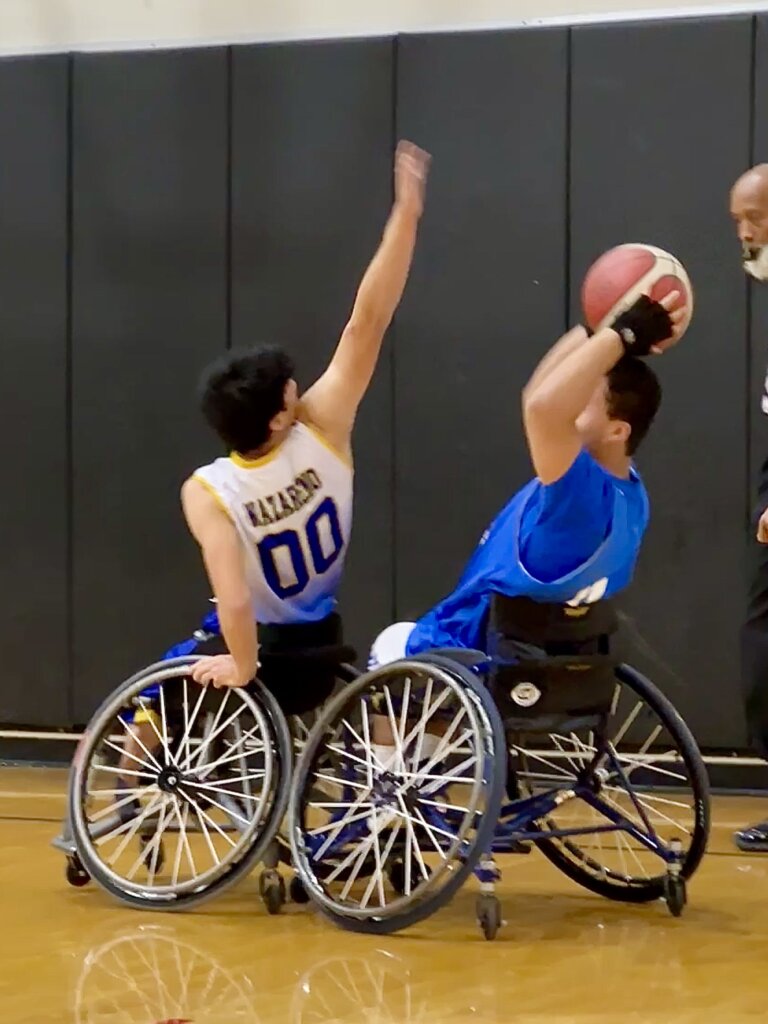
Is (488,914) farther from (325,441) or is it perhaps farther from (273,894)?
(325,441)

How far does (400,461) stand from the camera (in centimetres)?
467

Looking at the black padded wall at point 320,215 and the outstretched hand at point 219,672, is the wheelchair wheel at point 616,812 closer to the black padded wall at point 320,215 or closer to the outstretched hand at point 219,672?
the outstretched hand at point 219,672

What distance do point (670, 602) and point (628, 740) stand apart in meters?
0.41

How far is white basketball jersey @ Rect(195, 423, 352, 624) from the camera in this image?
9.52 ft

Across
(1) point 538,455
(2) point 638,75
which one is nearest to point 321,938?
(1) point 538,455

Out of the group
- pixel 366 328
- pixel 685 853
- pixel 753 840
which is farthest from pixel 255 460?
pixel 753 840

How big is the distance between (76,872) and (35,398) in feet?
7.22

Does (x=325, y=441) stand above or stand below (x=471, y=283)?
below

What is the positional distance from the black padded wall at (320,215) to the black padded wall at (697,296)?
67 cm

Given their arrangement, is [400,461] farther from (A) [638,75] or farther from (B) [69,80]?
(B) [69,80]

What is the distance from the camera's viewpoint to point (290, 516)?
2918 millimetres

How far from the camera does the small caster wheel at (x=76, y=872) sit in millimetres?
3059

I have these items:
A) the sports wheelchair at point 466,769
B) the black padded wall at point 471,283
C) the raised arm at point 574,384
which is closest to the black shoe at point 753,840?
the sports wheelchair at point 466,769

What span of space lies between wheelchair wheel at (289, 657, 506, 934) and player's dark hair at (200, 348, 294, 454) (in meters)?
0.53
